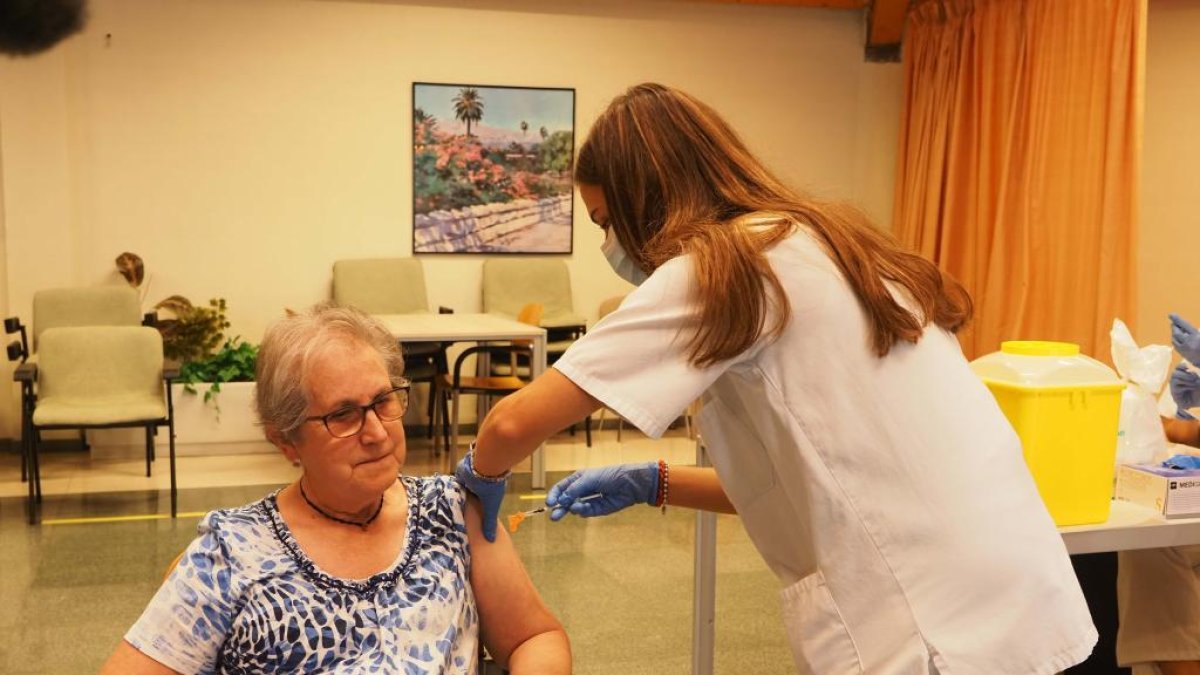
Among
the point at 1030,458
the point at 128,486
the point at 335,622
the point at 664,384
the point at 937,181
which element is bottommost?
the point at 128,486

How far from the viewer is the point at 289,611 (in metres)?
1.63

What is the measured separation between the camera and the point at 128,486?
526cm

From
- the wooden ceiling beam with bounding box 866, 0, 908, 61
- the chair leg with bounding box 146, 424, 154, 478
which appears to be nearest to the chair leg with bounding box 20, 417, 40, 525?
the chair leg with bounding box 146, 424, 154, 478

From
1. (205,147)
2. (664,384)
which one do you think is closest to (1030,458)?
(664,384)

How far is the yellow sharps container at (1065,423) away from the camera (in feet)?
6.66

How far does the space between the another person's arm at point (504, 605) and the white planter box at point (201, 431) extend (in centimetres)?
425

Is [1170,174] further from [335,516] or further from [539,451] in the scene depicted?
[335,516]

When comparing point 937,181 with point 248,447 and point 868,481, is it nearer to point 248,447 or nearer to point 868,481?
point 248,447

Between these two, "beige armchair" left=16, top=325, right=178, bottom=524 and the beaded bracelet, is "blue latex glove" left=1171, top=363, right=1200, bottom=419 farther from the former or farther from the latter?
"beige armchair" left=16, top=325, right=178, bottom=524

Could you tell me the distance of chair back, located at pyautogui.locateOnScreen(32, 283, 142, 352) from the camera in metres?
5.86

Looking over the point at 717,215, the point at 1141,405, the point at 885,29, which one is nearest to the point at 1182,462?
the point at 1141,405

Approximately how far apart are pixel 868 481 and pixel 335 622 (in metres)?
0.74

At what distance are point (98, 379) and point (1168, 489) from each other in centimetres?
427

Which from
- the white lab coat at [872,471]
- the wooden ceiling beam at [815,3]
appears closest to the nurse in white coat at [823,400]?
the white lab coat at [872,471]
